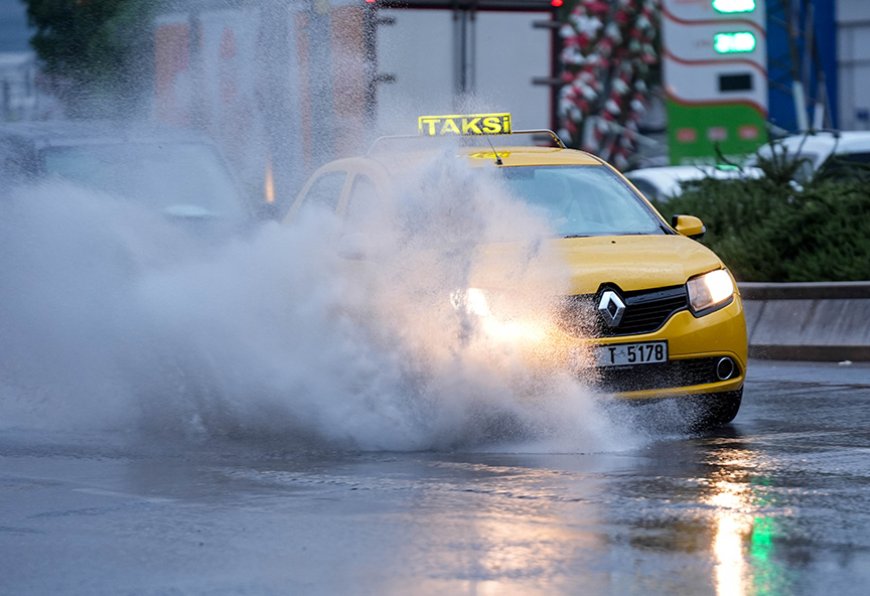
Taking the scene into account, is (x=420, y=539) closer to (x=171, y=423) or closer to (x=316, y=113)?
(x=171, y=423)

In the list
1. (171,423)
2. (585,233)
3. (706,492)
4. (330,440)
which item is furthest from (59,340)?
(706,492)

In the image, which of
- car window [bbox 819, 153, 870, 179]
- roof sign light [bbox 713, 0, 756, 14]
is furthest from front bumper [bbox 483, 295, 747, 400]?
roof sign light [bbox 713, 0, 756, 14]

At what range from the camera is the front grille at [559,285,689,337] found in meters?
9.84

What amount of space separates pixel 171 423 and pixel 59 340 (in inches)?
50.7

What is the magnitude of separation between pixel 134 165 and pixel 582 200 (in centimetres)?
389

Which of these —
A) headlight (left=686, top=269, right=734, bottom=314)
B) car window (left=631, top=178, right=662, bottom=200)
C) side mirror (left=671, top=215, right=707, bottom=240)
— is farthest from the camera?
car window (left=631, top=178, right=662, bottom=200)

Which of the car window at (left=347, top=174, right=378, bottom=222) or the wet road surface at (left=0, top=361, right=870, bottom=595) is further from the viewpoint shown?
the car window at (left=347, top=174, right=378, bottom=222)

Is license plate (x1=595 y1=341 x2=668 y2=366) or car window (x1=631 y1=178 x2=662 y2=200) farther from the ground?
license plate (x1=595 y1=341 x2=668 y2=366)

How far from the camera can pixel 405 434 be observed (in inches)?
377

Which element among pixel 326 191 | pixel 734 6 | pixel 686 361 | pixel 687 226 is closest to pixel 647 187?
pixel 734 6

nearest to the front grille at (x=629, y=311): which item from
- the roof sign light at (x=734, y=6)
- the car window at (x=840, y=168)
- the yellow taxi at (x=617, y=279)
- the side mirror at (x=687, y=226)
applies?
the yellow taxi at (x=617, y=279)

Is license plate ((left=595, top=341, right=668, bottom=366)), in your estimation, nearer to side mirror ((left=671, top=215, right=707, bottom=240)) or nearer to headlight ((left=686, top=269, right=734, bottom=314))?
headlight ((left=686, top=269, right=734, bottom=314))

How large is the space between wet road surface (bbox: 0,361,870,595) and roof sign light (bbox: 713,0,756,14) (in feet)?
50.9

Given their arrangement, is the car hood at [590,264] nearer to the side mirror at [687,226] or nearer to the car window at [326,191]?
the side mirror at [687,226]
